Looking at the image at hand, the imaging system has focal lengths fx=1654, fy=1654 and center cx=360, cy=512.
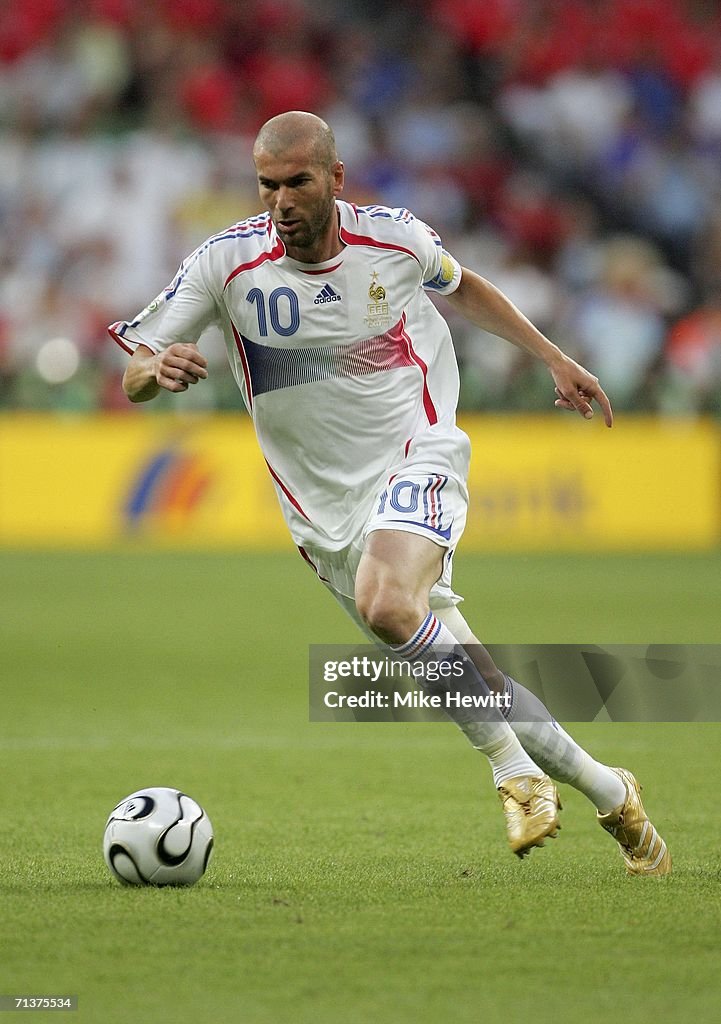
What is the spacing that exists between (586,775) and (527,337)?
1321mm

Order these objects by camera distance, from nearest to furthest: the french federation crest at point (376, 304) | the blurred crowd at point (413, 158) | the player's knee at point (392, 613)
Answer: the player's knee at point (392, 613) < the french federation crest at point (376, 304) < the blurred crowd at point (413, 158)

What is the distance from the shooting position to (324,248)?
4852mm

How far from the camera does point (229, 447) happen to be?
1552cm

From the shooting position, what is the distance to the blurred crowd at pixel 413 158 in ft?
52.8

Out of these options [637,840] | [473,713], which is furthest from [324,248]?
[637,840]

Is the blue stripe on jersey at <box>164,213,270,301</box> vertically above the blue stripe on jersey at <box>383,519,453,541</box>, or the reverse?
the blue stripe on jersey at <box>164,213,270,301</box>

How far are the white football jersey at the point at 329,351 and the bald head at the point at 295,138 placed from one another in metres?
0.35

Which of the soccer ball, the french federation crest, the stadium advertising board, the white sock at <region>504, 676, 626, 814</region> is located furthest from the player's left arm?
the stadium advertising board

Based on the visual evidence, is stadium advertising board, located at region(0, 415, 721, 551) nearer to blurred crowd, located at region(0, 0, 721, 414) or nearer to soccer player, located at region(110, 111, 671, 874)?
blurred crowd, located at region(0, 0, 721, 414)

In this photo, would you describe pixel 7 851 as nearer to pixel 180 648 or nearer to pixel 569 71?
pixel 180 648

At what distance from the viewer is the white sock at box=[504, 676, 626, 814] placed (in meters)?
4.73
